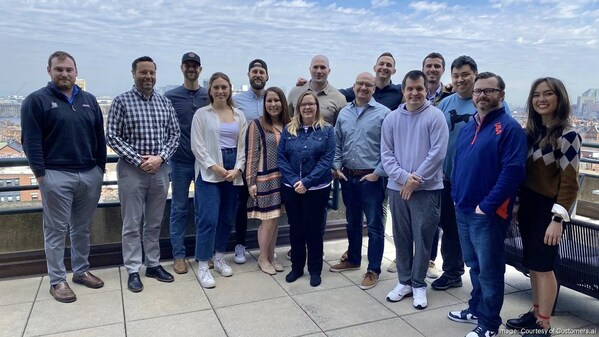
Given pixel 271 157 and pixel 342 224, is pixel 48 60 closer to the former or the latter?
pixel 271 157

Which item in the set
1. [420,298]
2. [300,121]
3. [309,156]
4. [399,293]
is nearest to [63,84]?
[300,121]

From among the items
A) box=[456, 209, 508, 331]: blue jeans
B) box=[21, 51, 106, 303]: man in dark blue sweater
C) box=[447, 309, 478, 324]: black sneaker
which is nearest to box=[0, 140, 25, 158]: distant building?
box=[21, 51, 106, 303]: man in dark blue sweater

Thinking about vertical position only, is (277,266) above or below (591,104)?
below

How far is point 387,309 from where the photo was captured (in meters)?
3.10

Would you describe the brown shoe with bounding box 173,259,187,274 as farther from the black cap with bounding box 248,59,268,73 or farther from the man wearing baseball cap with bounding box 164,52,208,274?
the black cap with bounding box 248,59,268,73

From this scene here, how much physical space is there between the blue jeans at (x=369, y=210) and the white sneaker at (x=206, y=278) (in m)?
1.24

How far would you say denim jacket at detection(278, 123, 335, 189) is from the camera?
333 centimetres

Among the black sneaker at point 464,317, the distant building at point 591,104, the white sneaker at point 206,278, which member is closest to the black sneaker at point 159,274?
the white sneaker at point 206,278

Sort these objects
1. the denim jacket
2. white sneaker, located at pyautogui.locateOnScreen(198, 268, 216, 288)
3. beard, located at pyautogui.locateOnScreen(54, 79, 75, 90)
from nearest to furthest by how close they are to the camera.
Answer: beard, located at pyautogui.locateOnScreen(54, 79, 75, 90), the denim jacket, white sneaker, located at pyautogui.locateOnScreen(198, 268, 216, 288)

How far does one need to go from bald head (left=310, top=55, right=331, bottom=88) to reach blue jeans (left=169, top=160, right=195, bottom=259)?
1.34 m

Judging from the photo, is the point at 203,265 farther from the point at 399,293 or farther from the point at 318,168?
the point at 399,293

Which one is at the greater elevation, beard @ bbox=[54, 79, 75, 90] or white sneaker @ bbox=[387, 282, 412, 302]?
beard @ bbox=[54, 79, 75, 90]

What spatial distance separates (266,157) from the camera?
3559mm

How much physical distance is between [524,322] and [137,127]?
3055mm
